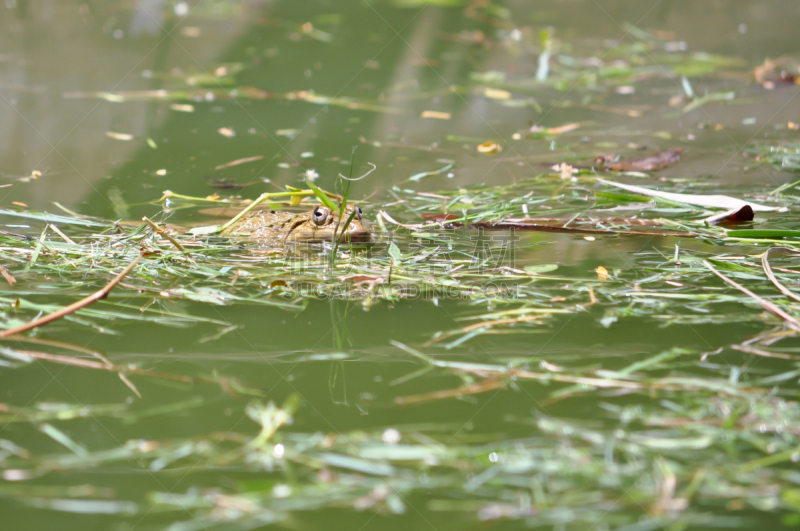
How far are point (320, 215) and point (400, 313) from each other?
96 cm

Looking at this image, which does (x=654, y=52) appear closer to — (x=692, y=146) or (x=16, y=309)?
(x=692, y=146)

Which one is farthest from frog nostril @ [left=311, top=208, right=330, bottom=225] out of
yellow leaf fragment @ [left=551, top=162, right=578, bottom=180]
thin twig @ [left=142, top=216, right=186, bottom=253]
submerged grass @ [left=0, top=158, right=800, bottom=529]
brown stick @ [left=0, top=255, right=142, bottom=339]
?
yellow leaf fragment @ [left=551, top=162, right=578, bottom=180]

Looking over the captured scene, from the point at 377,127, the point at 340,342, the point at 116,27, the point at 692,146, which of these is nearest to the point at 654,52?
the point at 692,146

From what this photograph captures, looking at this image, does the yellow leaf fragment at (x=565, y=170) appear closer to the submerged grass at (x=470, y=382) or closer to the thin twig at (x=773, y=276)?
the submerged grass at (x=470, y=382)

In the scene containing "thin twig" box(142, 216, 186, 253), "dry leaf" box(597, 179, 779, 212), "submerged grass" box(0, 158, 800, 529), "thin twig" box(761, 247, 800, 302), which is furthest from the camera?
"dry leaf" box(597, 179, 779, 212)

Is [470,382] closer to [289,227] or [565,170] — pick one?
[289,227]

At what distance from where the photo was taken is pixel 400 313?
1953 mm

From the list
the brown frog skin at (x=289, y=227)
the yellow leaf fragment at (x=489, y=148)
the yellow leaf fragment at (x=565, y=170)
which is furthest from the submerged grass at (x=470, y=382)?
the yellow leaf fragment at (x=489, y=148)

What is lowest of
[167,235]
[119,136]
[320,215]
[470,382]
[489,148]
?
[470,382]

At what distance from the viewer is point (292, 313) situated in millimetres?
1945

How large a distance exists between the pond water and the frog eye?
16 centimetres

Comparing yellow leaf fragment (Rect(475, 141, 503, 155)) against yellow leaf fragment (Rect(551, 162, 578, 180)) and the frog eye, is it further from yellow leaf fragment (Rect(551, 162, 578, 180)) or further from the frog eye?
the frog eye

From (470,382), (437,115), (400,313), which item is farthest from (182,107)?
(470,382)

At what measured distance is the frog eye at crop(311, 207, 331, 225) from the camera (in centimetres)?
278
